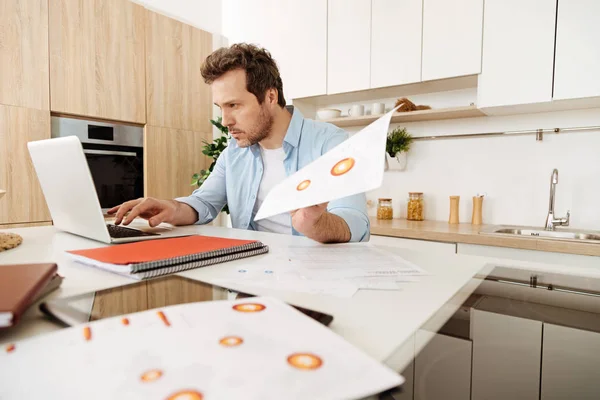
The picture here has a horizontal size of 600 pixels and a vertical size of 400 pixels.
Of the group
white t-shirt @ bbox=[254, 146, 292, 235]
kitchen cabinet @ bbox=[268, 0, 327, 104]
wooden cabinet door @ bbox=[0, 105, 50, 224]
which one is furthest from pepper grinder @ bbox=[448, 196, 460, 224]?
wooden cabinet door @ bbox=[0, 105, 50, 224]

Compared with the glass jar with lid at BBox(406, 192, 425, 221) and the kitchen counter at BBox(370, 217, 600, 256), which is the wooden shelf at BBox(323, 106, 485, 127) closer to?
the glass jar with lid at BBox(406, 192, 425, 221)

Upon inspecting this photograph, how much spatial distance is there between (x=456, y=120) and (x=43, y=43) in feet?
8.46

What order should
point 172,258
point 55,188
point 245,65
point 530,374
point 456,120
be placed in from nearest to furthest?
point 530,374 → point 172,258 → point 55,188 → point 245,65 → point 456,120

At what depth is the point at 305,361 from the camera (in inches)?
11.7

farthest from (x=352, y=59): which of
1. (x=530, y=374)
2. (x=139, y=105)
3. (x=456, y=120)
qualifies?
(x=530, y=374)

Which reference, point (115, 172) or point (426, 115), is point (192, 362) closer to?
point (426, 115)

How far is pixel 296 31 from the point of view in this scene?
275 centimetres

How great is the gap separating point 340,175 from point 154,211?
0.95 meters

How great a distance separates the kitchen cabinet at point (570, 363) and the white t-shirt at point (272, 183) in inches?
44.2

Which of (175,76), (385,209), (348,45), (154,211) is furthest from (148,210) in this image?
(175,76)

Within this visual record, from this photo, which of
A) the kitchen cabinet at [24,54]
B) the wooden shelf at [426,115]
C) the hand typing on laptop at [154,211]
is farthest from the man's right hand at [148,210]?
the wooden shelf at [426,115]

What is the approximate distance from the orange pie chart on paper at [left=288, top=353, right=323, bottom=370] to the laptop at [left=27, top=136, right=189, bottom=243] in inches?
26.0

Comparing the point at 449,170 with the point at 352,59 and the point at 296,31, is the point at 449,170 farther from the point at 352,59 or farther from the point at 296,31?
the point at 296,31

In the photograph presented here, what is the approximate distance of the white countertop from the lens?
0.39 meters
